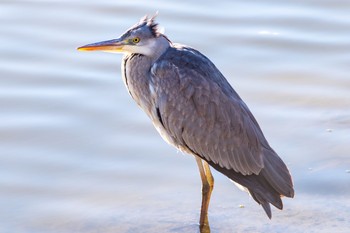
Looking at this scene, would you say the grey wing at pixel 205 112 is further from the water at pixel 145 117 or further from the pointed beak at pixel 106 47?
the water at pixel 145 117

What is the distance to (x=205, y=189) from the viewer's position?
7.76 metres

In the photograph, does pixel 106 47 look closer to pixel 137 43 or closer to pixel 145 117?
pixel 137 43

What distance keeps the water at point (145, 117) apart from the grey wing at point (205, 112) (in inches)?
21.2

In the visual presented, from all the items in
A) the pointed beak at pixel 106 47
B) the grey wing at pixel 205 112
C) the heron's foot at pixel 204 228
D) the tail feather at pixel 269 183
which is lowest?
the heron's foot at pixel 204 228

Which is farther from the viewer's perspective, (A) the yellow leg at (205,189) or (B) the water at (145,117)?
(B) the water at (145,117)

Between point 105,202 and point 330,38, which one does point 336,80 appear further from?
point 105,202

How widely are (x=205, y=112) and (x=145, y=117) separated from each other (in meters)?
1.66

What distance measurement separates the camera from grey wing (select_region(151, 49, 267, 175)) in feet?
24.4

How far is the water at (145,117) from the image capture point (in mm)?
7730

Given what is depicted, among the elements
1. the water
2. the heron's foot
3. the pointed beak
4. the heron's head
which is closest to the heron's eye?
the heron's head

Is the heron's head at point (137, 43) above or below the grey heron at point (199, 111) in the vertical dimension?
above

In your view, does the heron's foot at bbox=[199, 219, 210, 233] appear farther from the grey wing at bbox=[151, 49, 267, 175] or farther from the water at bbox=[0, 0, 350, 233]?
the grey wing at bbox=[151, 49, 267, 175]

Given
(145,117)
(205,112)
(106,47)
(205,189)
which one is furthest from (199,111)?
(145,117)

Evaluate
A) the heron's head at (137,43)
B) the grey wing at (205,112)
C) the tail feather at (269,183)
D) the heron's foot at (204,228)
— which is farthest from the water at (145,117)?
the heron's head at (137,43)
